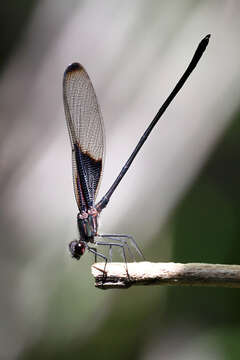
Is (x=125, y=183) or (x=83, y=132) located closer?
(x=83, y=132)

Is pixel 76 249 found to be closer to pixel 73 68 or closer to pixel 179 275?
pixel 73 68

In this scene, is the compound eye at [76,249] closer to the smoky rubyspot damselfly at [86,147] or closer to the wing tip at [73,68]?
the smoky rubyspot damselfly at [86,147]

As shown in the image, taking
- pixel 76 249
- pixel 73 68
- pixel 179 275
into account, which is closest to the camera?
pixel 179 275

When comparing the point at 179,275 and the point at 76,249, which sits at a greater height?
the point at 179,275

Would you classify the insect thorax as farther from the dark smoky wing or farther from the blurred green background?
the blurred green background

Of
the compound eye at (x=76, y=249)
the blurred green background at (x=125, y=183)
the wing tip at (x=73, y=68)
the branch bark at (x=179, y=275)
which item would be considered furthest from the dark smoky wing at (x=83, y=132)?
the branch bark at (x=179, y=275)

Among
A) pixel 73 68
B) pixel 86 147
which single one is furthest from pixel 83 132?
pixel 73 68

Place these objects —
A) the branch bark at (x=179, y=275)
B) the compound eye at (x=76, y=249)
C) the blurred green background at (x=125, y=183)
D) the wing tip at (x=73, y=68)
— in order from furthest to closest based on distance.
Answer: the blurred green background at (x=125, y=183)
the wing tip at (x=73, y=68)
the compound eye at (x=76, y=249)
the branch bark at (x=179, y=275)
